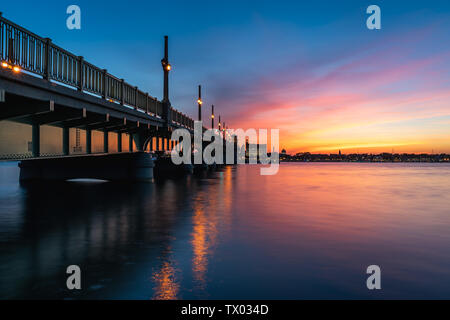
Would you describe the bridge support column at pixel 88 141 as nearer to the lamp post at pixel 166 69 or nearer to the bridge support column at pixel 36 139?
the bridge support column at pixel 36 139

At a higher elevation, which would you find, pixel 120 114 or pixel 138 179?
pixel 120 114

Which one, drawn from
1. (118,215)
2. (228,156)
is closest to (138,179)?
(118,215)

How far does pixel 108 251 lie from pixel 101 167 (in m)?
31.4

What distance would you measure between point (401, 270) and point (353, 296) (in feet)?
7.77

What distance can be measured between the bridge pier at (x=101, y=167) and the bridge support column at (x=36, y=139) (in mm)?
19958

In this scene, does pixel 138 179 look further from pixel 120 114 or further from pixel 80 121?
pixel 80 121

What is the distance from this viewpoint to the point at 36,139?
1727 cm

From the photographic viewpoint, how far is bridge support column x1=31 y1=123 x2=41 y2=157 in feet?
55.9

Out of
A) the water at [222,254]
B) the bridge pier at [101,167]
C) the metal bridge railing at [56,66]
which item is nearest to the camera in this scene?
the water at [222,254]

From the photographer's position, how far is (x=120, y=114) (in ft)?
76.5

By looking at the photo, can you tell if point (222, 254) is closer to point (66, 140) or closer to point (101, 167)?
point (66, 140)

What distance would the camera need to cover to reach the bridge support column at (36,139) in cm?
1705

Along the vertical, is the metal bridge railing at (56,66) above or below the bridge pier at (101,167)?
above

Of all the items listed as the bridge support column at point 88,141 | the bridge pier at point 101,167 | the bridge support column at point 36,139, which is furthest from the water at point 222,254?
the bridge pier at point 101,167
